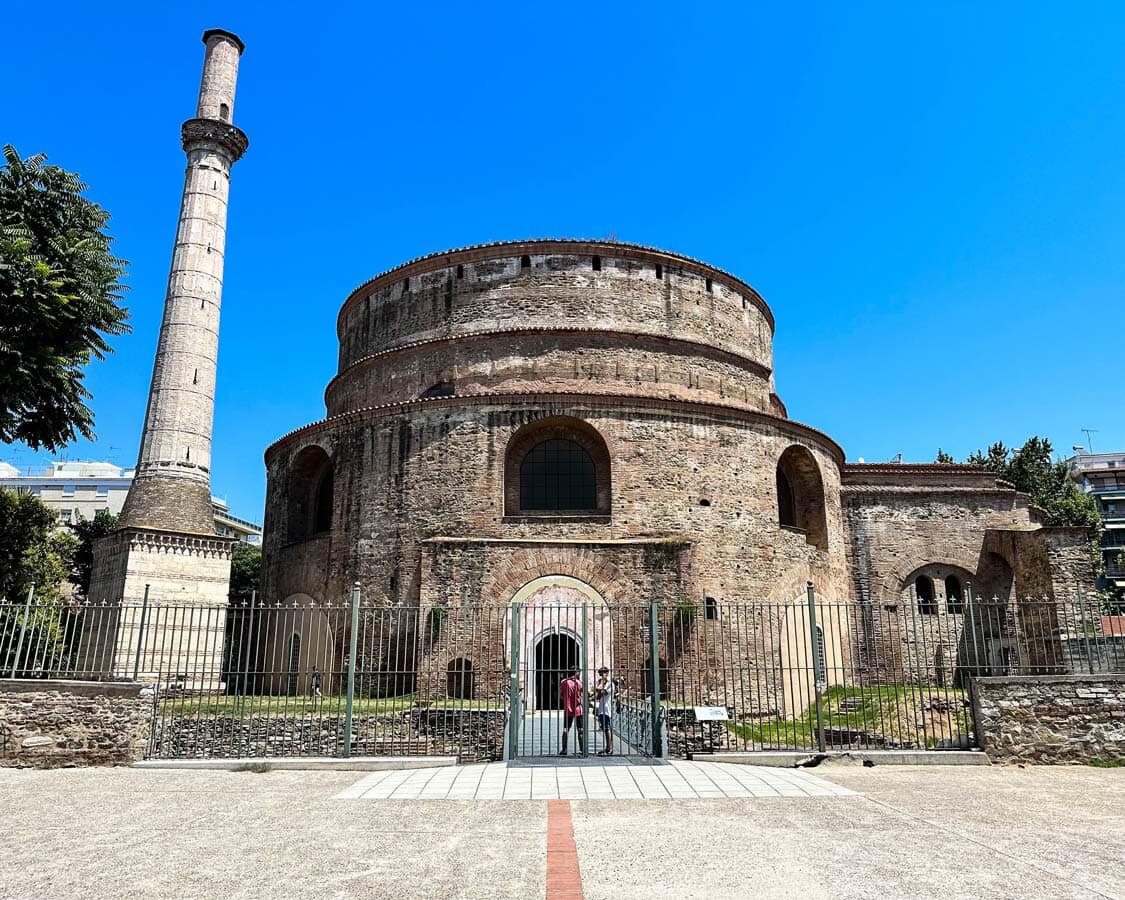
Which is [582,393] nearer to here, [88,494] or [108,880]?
[108,880]

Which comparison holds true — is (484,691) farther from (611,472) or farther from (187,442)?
(187,442)

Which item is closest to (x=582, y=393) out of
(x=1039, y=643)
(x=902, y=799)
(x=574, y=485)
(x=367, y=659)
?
(x=574, y=485)

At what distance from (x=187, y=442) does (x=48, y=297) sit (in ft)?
19.7

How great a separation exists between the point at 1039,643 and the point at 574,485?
1222 centimetres

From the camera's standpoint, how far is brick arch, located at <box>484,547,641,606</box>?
54.6ft

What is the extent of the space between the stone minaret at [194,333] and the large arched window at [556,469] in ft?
24.1

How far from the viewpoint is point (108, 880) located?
5.22m

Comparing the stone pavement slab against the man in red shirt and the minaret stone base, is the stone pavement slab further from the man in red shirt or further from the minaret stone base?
the minaret stone base

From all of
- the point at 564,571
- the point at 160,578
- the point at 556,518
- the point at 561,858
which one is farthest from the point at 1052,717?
the point at 160,578

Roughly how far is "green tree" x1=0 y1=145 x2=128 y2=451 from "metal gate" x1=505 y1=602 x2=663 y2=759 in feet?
31.8

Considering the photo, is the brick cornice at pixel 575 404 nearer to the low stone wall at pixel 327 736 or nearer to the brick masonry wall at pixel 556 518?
the brick masonry wall at pixel 556 518

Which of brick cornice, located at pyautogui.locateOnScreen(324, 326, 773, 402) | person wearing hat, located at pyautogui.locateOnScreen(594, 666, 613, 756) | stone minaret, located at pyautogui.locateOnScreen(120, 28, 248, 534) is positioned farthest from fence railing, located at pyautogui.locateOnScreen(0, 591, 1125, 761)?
brick cornice, located at pyautogui.locateOnScreen(324, 326, 773, 402)

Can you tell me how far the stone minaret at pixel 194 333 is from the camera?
1889cm

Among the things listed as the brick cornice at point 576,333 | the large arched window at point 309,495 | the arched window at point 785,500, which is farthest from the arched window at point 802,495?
the large arched window at point 309,495
